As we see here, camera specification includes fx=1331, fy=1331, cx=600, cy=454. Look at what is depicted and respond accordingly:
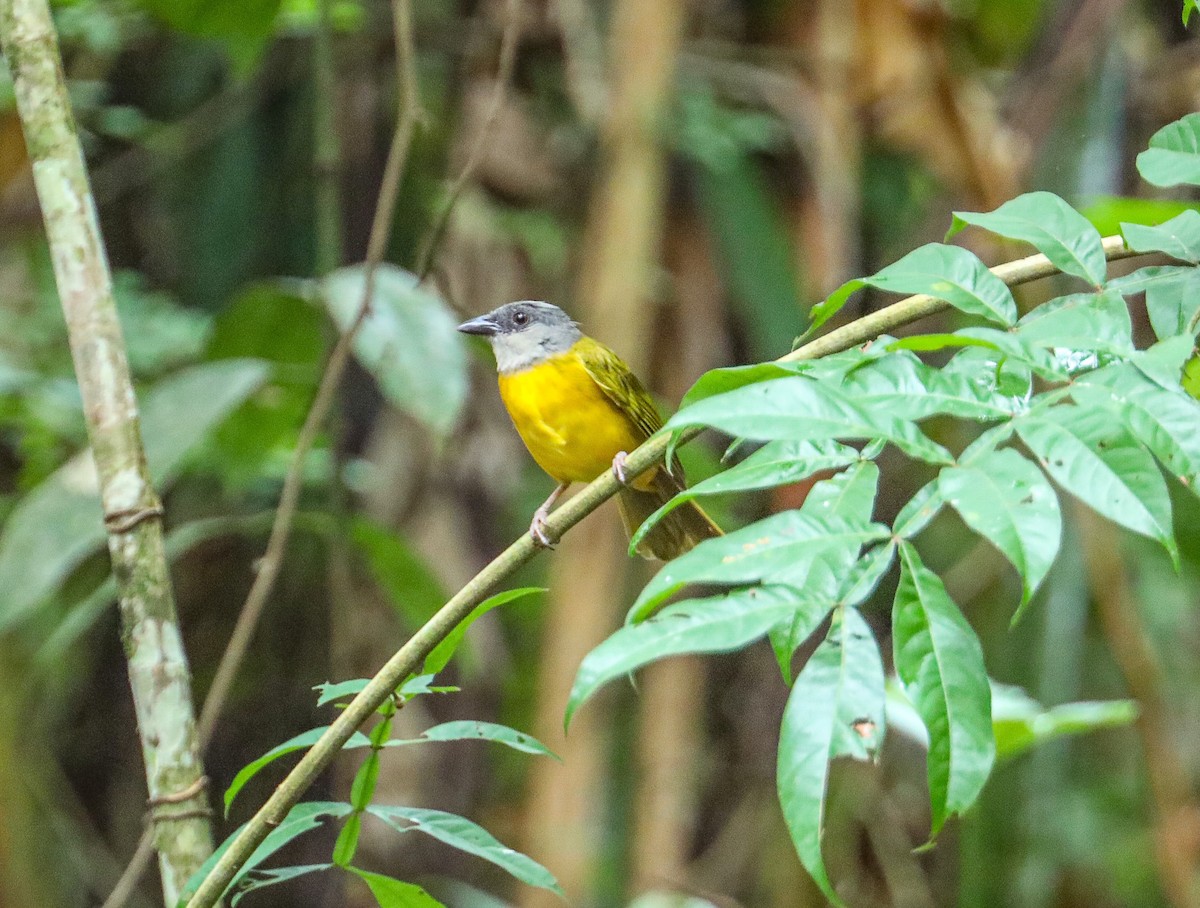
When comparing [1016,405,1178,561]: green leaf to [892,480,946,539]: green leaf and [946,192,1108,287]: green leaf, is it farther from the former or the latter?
[946,192,1108,287]: green leaf

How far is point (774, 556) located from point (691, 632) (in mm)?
92

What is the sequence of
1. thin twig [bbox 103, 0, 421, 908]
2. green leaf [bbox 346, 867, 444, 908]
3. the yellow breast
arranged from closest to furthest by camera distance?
green leaf [bbox 346, 867, 444, 908] → thin twig [bbox 103, 0, 421, 908] → the yellow breast

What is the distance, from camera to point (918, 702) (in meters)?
0.98

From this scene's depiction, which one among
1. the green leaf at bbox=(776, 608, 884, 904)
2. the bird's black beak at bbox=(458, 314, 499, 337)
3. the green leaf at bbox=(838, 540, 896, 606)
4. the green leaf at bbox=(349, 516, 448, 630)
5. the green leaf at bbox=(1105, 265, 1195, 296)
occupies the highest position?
the green leaf at bbox=(1105, 265, 1195, 296)

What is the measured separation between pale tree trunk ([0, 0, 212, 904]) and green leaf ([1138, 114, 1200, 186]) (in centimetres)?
141

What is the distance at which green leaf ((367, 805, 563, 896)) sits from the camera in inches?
56.5

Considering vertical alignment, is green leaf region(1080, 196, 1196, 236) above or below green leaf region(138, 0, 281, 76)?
below

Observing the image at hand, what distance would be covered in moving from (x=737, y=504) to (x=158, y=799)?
2960 mm

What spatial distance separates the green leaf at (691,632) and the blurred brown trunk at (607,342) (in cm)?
312

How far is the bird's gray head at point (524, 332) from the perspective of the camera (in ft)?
10.7

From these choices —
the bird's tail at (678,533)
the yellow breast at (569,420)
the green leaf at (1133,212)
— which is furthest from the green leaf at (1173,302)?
the yellow breast at (569,420)

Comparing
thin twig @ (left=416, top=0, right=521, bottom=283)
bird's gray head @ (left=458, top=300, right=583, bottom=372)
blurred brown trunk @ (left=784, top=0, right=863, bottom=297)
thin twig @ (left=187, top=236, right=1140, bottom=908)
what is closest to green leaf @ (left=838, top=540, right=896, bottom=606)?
thin twig @ (left=187, top=236, right=1140, bottom=908)

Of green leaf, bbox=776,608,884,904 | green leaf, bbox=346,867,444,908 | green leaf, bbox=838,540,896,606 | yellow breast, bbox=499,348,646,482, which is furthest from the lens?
yellow breast, bbox=499,348,646,482

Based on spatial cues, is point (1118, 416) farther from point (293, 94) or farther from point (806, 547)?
point (293, 94)
